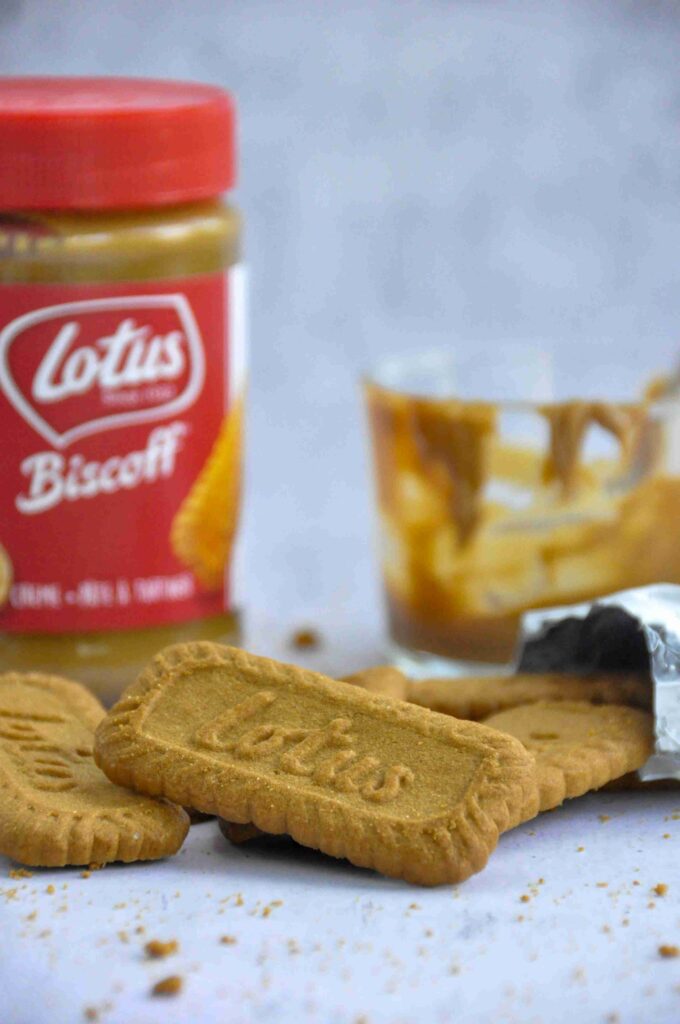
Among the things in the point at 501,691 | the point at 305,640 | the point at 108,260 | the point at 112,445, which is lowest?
the point at 305,640

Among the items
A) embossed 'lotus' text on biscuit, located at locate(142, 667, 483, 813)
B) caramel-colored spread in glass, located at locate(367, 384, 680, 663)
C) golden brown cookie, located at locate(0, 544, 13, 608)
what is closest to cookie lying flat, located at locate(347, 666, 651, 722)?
embossed 'lotus' text on biscuit, located at locate(142, 667, 483, 813)

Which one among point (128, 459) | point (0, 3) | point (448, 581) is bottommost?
point (448, 581)

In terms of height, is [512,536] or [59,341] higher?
[59,341]

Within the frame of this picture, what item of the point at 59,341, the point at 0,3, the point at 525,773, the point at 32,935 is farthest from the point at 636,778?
the point at 0,3

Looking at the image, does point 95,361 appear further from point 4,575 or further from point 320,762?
point 320,762

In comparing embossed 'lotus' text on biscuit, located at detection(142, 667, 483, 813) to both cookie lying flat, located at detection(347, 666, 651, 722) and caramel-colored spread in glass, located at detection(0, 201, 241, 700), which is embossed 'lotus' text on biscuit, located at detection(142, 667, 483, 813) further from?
caramel-colored spread in glass, located at detection(0, 201, 241, 700)

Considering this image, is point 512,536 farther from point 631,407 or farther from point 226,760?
point 226,760

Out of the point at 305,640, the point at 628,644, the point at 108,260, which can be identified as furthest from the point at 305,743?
the point at 305,640
